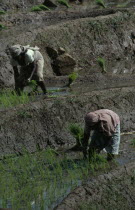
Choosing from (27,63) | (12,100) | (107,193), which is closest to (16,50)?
(27,63)

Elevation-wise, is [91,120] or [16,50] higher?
[16,50]

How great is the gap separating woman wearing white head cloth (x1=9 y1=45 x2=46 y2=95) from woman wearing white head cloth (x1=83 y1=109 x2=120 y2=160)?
100 inches

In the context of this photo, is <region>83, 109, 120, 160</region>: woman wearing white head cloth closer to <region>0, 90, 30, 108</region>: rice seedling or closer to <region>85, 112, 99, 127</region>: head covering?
<region>85, 112, 99, 127</region>: head covering

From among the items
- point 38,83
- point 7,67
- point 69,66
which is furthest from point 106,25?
point 38,83

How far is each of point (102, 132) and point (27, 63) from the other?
2902mm

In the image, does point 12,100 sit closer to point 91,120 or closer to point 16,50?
point 16,50

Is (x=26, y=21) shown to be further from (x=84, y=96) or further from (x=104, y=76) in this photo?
(x=84, y=96)

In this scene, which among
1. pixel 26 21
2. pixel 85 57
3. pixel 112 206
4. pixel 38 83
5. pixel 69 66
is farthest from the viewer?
pixel 26 21

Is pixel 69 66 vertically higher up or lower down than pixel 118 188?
lower down

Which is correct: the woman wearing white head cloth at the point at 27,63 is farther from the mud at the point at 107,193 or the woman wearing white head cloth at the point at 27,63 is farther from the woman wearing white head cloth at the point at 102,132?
the mud at the point at 107,193

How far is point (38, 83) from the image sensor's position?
38.8ft

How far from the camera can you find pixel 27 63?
1120cm

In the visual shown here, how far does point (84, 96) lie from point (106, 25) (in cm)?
661

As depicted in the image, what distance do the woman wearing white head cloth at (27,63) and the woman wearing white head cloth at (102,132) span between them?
2.54 meters
